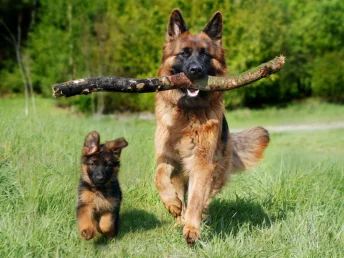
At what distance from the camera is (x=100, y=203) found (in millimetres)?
6852

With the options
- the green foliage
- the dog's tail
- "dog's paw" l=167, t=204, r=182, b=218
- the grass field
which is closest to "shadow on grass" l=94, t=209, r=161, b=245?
the grass field

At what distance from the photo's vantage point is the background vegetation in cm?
3488

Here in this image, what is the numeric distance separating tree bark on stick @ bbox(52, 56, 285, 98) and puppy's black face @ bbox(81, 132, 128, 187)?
3.74ft

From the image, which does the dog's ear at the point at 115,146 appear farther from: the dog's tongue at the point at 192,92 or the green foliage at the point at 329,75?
the green foliage at the point at 329,75

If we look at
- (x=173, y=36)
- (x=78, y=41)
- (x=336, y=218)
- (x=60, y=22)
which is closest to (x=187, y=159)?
(x=173, y=36)

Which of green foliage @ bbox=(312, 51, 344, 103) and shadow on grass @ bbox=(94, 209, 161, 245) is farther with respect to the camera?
green foliage @ bbox=(312, 51, 344, 103)

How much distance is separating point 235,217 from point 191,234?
143 centimetres

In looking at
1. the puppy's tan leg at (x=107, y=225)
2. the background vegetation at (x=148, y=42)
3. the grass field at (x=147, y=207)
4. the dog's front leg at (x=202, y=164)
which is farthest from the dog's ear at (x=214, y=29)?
the background vegetation at (x=148, y=42)

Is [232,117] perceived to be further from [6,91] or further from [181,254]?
[181,254]

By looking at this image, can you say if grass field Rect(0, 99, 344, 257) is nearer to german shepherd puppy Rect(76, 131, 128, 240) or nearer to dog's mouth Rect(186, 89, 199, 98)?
german shepherd puppy Rect(76, 131, 128, 240)

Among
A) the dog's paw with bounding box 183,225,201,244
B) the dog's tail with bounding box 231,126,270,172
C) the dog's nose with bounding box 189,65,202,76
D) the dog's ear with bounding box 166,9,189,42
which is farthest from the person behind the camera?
the dog's tail with bounding box 231,126,270,172

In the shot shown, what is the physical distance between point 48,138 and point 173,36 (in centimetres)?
315

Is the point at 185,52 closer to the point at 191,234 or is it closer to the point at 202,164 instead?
the point at 202,164

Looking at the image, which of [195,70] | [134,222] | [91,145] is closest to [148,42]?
[134,222]
